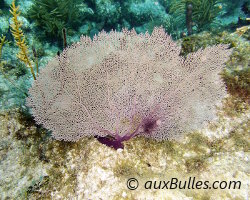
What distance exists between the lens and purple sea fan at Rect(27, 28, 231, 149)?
2.71 m

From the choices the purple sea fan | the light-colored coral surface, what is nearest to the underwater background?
the light-colored coral surface

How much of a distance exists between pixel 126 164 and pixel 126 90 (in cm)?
107

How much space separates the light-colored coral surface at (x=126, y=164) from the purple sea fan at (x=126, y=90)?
244 millimetres

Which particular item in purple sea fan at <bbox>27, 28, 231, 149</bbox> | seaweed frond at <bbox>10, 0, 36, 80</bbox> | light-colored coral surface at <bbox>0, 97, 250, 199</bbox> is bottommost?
light-colored coral surface at <bbox>0, 97, 250, 199</bbox>

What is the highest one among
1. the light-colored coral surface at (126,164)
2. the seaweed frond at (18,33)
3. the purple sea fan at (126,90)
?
the seaweed frond at (18,33)

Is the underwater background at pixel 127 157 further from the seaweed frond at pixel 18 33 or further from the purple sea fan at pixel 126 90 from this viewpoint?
the purple sea fan at pixel 126 90

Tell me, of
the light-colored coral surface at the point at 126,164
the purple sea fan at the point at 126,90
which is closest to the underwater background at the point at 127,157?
the light-colored coral surface at the point at 126,164

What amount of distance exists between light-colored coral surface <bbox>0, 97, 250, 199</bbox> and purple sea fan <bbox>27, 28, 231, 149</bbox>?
0.24m

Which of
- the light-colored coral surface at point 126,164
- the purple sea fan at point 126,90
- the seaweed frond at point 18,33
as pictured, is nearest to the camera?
the light-colored coral surface at point 126,164

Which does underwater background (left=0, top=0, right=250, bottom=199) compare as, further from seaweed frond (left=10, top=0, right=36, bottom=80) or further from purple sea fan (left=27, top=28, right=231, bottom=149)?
purple sea fan (left=27, top=28, right=231, bottom=149)

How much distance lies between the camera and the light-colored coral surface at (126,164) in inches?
98.4

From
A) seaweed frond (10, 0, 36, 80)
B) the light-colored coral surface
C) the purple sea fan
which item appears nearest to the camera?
the light-colored coral surface

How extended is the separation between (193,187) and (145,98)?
1.37 m

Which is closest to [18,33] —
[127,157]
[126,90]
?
[126,90]
